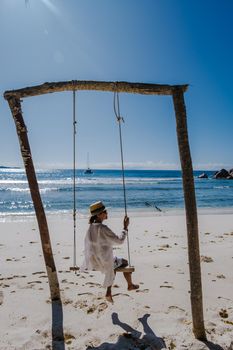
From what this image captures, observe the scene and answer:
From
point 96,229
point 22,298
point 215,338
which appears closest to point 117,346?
point 215,338

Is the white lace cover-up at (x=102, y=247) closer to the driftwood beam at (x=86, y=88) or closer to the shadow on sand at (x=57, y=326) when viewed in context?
the shadow on sand at (x=57, y=326)

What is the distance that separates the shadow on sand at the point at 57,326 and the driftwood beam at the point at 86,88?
340cm

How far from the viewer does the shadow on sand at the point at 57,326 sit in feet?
13.3

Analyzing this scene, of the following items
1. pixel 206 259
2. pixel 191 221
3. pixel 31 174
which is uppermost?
pixel 31 174

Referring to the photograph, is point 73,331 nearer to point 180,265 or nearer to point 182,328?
point 182,328

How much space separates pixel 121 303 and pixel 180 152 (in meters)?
2.79

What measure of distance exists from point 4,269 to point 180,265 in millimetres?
4125

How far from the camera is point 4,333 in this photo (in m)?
4.29

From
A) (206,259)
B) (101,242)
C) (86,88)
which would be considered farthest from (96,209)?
(206,259)

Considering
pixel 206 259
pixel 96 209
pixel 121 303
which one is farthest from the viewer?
pixel 206 259

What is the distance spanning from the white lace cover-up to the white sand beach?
0.64 meters

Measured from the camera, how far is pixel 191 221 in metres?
4.18

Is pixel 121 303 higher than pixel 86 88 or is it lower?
lower

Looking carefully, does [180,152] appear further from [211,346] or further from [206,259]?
[206,259]
